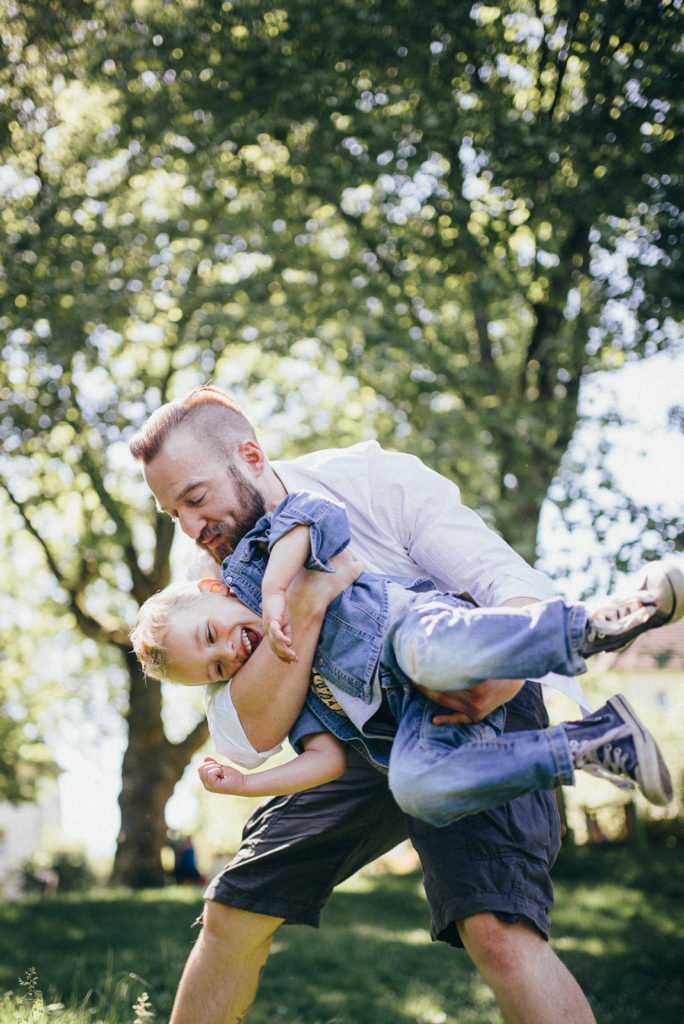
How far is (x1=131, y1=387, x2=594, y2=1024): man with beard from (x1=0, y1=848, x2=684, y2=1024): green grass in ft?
1.84

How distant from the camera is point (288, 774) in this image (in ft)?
8.70

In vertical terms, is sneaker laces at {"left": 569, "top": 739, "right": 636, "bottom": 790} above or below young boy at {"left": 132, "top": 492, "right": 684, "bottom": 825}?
below

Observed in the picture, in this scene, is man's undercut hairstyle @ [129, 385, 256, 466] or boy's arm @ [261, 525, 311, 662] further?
man's undercut hairstyle @ [129, 385, 256, 466]

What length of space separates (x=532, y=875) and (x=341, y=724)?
2.32 ft

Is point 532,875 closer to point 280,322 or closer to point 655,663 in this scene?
point 655,663

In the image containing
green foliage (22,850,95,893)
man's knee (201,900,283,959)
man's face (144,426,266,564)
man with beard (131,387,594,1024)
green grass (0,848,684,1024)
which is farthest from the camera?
green foliage (22,850,95,893)

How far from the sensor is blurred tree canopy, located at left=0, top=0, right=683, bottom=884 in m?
9.19

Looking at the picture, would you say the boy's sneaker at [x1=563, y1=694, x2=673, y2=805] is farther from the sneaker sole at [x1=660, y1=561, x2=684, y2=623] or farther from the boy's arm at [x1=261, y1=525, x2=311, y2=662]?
the boy's arm at [x1=261, y1=525, x2=311, y2=662]

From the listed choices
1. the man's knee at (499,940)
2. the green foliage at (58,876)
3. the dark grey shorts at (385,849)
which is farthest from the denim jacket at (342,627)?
the green foliage at (58,876)

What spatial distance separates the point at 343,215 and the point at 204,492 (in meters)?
9.28

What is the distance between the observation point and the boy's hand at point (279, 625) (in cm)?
246

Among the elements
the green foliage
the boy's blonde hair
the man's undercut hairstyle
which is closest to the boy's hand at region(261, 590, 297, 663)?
the boy's blonde hair

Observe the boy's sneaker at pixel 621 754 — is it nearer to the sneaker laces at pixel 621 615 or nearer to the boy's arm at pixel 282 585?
the sneaker laces at pixel 621 615

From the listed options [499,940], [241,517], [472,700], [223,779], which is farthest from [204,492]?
[499,940]
